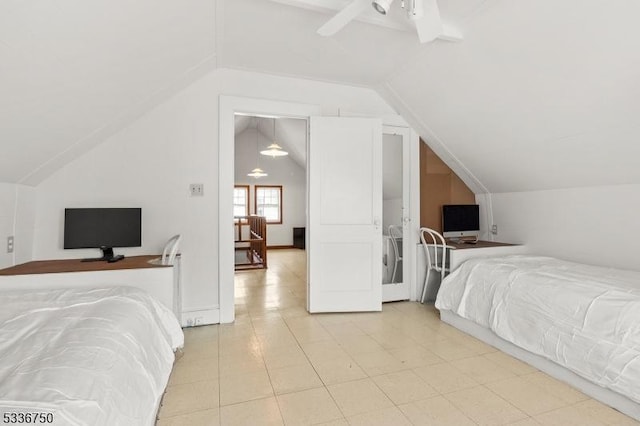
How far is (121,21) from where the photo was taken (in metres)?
1.82

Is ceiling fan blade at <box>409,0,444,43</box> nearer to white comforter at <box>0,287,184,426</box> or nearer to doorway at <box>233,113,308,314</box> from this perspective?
white comforter at <box>0,287,184,426</box>

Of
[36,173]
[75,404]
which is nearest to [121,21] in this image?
[36,173]

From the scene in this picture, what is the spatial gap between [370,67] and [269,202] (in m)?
7.08

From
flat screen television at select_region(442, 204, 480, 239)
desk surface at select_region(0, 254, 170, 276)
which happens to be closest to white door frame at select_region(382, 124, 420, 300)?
flat screen television at select_region(442, 204, 480, 239)

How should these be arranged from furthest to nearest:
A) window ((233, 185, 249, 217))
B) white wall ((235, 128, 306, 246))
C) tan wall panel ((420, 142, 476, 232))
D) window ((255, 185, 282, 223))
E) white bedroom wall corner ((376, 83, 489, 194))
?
window ((255, 185, 282, 223)) < window ((233, 185, 249, 217)) < white wall ((235, 128, 306, 246)) < tan wall panel ((420, 142, 476, 232)) < white bedroom wall corner ((376, 83, 489, 194))

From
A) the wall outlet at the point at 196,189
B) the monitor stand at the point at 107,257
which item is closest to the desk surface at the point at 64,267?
the monitor stand at the point at 107,257

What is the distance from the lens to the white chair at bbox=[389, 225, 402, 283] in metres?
3.92

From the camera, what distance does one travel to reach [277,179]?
9.86 m

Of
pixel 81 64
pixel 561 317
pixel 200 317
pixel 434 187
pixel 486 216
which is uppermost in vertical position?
pixel 81 64

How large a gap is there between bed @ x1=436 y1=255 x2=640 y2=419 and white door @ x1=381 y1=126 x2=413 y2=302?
834 mm

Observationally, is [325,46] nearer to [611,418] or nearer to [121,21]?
[121,21]

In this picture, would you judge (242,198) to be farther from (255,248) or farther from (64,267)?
(64,267)

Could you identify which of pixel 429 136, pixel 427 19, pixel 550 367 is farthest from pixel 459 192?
pixel 427 19

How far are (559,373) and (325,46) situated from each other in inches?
122
